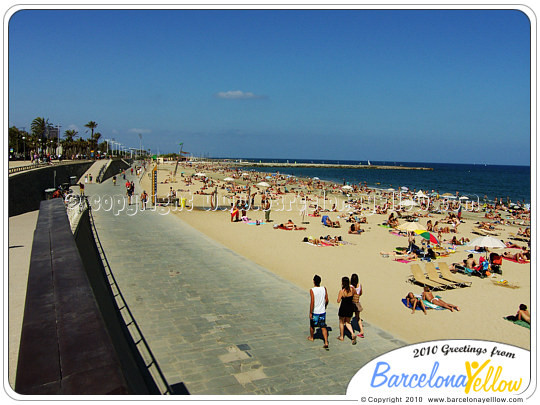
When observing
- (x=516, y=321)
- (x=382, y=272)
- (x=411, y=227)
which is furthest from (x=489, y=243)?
(x=516, y=321)

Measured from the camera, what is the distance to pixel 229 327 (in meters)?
7.12

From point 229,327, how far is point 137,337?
5.29 feet

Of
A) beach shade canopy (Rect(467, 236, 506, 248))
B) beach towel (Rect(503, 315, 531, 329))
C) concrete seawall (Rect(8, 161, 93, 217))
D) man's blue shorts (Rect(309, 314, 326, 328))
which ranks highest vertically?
concrete seawall (Rect(8, 161, 93, 217))

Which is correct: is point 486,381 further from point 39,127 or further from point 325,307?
point 39,127

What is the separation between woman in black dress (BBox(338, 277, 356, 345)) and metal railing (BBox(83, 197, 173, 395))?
10.0ft

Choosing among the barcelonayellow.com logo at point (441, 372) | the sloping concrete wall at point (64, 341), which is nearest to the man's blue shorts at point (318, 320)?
the barcelonayellow.com logo at point (441, 372)

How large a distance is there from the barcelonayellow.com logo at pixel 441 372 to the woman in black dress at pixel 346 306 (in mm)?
2874

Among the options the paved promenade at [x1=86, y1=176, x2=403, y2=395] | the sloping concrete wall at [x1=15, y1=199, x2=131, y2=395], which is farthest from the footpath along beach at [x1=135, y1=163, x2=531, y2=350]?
the sloping concrete wall at [x1=15, y1=199, x2=131, y2=395]

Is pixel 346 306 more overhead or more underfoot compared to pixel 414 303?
more overhead

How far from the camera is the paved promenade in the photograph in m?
5.38

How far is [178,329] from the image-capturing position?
695 cm

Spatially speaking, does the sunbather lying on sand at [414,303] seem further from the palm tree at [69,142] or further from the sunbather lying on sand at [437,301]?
the palm tree at [69,142]

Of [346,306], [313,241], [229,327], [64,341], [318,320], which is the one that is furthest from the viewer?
[313,241]

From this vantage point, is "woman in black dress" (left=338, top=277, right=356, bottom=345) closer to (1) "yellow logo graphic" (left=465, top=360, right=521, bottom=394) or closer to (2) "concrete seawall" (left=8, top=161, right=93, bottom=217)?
(1) "yellow logo graphic" (left=465, top=360, right=521, bottom=394)
